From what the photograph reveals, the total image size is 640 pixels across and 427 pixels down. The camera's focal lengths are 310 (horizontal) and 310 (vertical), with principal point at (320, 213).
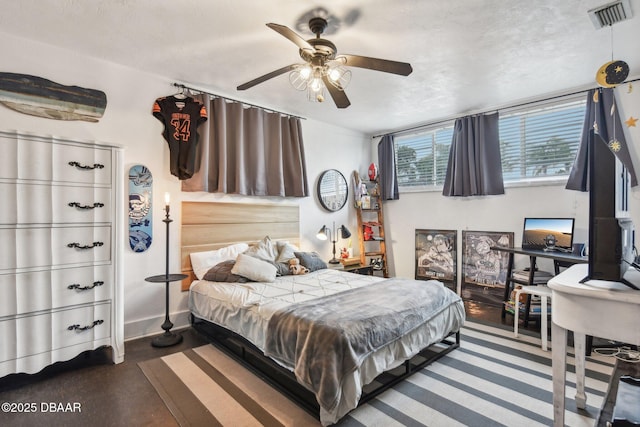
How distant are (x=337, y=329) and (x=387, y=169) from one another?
3.77 m

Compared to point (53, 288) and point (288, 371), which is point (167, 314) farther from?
point (288, 371)

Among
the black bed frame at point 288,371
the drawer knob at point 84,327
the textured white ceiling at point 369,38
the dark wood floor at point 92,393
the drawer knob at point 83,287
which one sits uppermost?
the textured white ceiling at point 369,38

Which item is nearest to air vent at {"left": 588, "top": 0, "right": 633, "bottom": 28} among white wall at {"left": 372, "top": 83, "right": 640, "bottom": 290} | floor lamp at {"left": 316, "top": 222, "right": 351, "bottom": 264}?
white wall at {"left": 372, "top": 83, "right": 640, "bottom": 290}

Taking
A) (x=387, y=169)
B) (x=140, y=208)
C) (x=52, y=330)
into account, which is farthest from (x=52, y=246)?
(x=387, y=169)

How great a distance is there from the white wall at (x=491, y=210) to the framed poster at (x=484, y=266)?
0.28 ft

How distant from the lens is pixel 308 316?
199 centimetres

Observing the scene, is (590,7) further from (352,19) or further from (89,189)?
(89,189)

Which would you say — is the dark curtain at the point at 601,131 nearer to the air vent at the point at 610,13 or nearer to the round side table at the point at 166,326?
the air vent at the point at 610,13

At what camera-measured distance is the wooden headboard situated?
3.33 meters

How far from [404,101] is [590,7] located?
1.93 metres

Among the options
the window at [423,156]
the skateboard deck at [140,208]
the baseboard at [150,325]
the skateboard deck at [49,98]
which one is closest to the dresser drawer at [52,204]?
the skateboard deck at [140,208]

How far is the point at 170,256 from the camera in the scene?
319 cm

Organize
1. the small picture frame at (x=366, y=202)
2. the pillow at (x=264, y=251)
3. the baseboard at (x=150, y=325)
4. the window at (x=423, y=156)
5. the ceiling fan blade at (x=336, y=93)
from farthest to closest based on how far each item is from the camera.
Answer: the small picture frame at (x=366, y=202)
the window at (x=423, y=156)
the pillow at (x=264, y=251)
the baseboard at (x=150, y=325)
the ceiling fan blade at (x=336, y=93)

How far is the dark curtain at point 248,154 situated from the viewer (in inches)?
135
